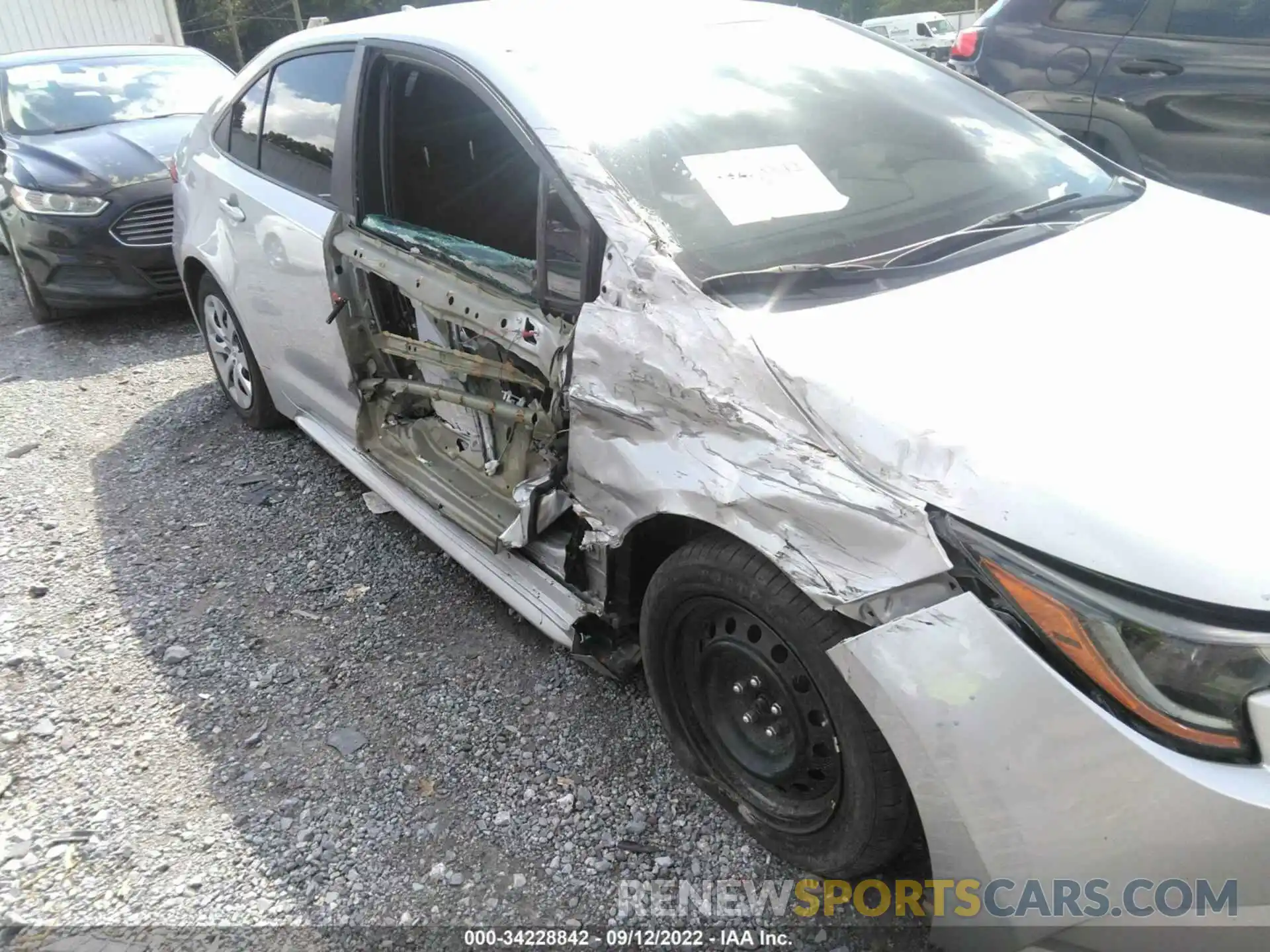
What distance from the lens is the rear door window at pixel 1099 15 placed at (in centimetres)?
443

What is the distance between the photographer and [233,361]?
13.6 feet

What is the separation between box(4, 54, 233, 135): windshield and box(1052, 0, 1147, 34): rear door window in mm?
5315

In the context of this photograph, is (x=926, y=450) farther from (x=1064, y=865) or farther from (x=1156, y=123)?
(x=1156, y=123)

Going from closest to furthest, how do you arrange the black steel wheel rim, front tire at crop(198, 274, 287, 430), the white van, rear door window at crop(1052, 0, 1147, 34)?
the black steel wheel rim → front tire at crop(198, 274, 287, 430) → rear door window at crop(1052, 0, 1147, 34) → the white van

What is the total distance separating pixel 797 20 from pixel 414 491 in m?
1.91

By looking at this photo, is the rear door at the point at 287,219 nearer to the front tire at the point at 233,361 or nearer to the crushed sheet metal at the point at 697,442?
the front tire at the point at 233,361

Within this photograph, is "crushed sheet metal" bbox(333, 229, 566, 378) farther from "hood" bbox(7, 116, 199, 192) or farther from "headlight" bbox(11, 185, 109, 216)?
"headlight" bbox(11, 185, 109, 216)

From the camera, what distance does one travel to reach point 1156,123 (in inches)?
172

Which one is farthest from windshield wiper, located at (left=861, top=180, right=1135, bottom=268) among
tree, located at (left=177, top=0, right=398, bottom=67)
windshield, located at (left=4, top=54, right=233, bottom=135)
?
tree, located at (left=177, top=0, right=398, bottom=67)

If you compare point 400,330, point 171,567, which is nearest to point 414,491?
point 400,330

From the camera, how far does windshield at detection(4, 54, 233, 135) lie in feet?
20.3

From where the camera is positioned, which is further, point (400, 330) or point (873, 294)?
point (400, 330)

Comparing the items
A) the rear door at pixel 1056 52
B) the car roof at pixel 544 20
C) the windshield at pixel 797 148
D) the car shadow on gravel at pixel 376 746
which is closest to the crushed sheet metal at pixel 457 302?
the windshield at pixel 797 148

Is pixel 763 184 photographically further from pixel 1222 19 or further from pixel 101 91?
pixel 101 91
